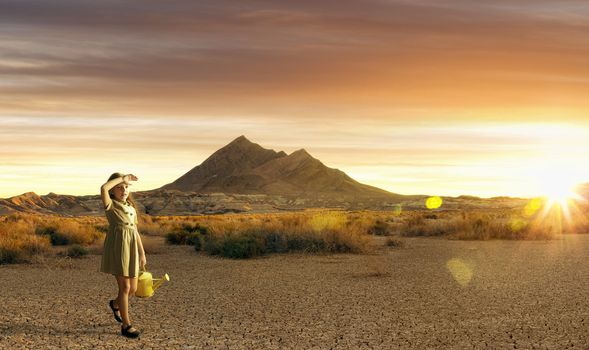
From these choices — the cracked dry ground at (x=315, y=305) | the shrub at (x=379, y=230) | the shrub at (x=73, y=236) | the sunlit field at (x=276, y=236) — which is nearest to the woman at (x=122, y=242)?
the cracked dry ground at (x=315, y=305)

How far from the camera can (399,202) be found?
16525 cm

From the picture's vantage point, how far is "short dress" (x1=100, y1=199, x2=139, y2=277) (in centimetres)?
966

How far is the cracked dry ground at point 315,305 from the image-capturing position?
9984 millimetres

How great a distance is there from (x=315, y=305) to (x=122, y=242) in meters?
4.49

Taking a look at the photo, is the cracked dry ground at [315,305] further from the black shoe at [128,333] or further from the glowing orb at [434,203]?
the glowing orb at [434,203]

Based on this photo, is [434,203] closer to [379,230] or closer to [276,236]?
[379,230]

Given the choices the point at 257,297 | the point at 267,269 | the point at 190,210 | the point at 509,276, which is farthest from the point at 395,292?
the point at 190,210

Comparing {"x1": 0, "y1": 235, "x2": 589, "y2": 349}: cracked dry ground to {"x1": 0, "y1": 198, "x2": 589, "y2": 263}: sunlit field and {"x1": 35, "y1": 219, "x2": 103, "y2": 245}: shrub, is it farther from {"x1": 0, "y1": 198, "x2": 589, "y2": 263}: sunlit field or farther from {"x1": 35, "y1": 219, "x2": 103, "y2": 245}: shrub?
{"x1": 35, "y1": 219, "x2": 103, "y2": 245}: shrub

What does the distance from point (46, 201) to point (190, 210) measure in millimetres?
31865

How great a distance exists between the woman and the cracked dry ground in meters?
0.68

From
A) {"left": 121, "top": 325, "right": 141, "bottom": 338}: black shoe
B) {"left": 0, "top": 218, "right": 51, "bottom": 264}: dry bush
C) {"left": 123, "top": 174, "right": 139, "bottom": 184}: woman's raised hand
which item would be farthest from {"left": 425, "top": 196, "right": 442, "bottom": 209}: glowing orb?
{"left": 123, "top": 174, "right": 139, "bottom": 184}: woman's raised hand

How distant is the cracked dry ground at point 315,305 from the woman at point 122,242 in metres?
0.68

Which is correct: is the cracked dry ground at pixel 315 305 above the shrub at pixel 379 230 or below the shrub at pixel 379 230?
below

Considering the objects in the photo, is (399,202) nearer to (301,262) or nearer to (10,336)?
(301,262)
